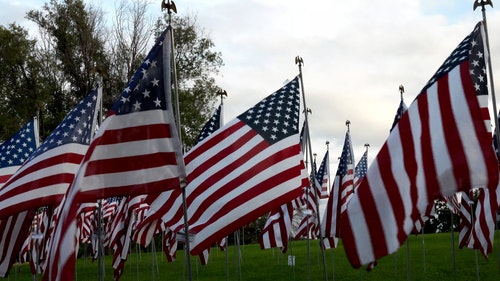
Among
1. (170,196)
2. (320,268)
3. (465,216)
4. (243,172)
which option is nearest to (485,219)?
(465,216)

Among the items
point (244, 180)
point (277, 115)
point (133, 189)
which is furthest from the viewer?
point (277, 115)

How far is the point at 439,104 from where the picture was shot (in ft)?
29.8

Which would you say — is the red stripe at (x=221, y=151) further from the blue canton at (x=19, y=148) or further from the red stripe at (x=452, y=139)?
the blue canton at (x=19, y=148)

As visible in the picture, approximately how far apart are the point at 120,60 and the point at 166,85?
36.6 metres

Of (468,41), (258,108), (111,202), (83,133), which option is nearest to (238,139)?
(258,108)

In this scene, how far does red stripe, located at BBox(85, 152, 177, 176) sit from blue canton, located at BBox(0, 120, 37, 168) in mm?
9652

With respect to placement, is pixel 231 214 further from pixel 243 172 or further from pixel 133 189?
pixel 133 189

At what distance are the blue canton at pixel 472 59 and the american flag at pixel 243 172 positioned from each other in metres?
3.35

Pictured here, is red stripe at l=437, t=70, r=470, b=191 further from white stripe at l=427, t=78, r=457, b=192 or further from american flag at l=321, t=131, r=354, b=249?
american flag at l=321, t=131, r=354, b=249

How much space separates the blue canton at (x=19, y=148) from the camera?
62.4ft

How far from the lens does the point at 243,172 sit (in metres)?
12.8

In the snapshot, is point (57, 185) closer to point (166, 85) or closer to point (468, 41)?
point (166, 85)

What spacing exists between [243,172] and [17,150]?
823cm

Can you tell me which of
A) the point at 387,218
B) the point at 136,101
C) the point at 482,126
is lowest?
the point at 387,218
